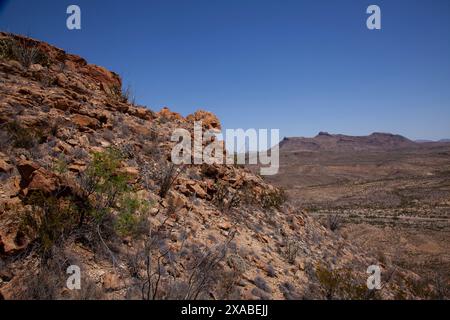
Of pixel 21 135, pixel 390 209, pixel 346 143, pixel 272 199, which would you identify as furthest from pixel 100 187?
pixel 346 143

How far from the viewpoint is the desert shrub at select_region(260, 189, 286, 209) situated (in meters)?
8.52

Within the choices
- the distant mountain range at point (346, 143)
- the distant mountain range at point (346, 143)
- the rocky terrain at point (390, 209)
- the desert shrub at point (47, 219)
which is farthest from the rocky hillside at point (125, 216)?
the distant mountain range at point (346, 143)

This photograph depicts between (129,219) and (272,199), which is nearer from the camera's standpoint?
(129,219)

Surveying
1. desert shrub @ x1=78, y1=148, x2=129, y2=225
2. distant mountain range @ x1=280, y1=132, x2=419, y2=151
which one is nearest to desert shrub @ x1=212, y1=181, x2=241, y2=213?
desert shrub @ x1=78, y1=148, x2=129, y2=225

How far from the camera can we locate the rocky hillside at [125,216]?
151 inches

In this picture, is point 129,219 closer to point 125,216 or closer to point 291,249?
point 125,216

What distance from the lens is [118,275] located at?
3.90 meters

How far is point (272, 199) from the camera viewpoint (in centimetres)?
878

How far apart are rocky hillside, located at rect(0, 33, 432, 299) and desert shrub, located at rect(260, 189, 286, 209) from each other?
0.13ft

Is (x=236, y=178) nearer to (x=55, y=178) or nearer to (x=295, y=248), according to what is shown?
(x=295, y=248)

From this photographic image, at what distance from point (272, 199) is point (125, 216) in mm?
5185

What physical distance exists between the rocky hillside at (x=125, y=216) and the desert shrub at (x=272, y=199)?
0.04m

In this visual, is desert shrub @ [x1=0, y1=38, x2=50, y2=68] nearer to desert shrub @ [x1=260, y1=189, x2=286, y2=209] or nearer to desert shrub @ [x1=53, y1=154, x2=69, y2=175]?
desert shrub @ [x1=53, y1=154, x2=69, y2=175]
